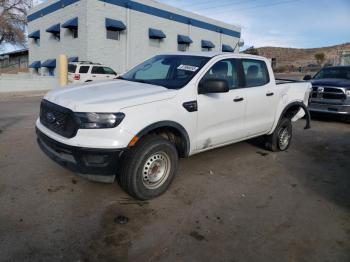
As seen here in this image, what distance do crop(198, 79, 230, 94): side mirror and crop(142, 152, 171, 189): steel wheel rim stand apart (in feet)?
3.31

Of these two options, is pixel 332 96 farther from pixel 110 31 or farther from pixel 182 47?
pixel 182 47

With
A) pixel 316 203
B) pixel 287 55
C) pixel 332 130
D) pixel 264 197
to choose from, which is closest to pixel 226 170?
pixel 264 197

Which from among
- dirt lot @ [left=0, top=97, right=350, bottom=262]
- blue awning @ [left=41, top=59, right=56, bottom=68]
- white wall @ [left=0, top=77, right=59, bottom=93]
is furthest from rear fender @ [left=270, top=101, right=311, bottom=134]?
blue awning @ [left=41, top=59, right=56, bottom=68]

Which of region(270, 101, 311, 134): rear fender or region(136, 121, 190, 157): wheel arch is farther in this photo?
region(270, 101, 311, 134): rear fender

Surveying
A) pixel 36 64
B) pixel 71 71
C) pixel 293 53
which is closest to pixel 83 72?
pixel 71 71

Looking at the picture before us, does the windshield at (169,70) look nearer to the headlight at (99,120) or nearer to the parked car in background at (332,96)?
the headlight at (99,120)

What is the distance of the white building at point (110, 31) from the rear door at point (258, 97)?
58.0ft

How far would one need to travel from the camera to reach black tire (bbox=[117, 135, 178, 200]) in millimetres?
3613

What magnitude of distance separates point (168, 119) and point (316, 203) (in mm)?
2132

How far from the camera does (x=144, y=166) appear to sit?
3.74 metres

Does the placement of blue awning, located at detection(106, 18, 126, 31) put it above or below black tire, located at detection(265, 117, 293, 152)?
above

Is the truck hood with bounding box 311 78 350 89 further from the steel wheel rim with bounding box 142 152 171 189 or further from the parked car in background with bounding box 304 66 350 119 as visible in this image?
the steel wheel rim with bounding box 142 152 171 189

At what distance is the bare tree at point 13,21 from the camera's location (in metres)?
37.0

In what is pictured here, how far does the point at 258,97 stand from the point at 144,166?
2.48 meters
